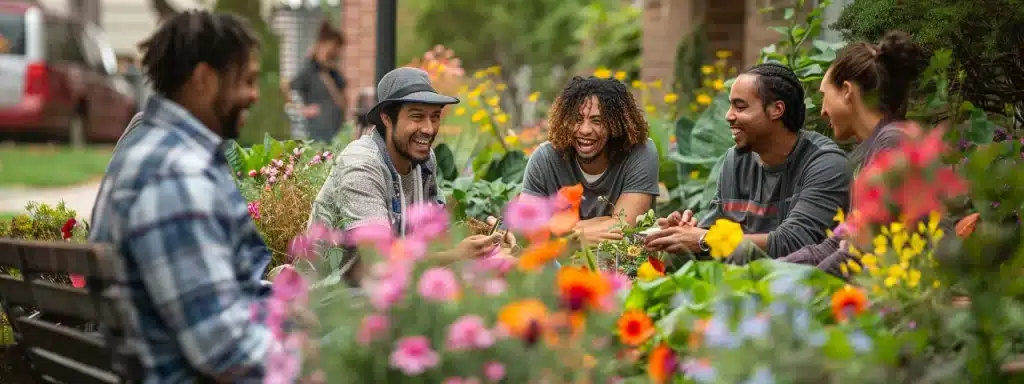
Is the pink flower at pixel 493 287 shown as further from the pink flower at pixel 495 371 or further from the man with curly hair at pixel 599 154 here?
the man with curly hair at pixel 599 154

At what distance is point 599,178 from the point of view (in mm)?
5160

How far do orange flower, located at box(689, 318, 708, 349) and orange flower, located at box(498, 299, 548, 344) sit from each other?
0.31 metres

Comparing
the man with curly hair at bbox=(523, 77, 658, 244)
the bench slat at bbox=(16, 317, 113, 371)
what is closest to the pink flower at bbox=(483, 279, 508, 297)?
the bench slat at bbox=(16, 317, 113, 371)

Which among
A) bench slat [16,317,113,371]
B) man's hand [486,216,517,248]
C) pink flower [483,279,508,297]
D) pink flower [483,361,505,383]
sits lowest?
bench slat [16,317,113,371]

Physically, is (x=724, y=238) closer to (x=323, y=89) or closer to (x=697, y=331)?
(x=697, y=331)

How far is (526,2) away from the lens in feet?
87.9

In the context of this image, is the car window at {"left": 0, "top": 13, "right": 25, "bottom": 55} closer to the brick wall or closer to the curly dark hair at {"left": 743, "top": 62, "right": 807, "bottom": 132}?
the brick wall

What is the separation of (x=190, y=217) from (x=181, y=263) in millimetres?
91

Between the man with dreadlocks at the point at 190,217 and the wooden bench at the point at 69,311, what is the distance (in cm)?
5

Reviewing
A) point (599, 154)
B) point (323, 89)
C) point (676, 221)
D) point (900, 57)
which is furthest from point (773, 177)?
point (323, 89)

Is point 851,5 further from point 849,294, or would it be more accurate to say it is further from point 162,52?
point 162,52

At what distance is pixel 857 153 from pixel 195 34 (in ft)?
6.20

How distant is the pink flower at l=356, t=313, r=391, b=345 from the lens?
7.87ft

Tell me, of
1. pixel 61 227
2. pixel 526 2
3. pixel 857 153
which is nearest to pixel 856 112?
pixel 857 153
